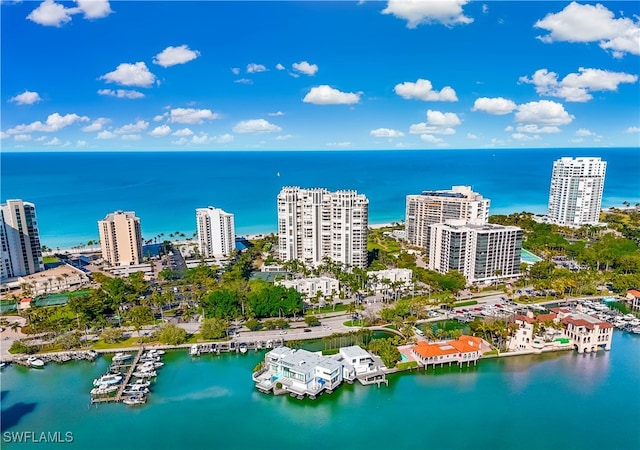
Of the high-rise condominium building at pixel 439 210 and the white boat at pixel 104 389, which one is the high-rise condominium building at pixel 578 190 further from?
the white boat at pixel 104 389

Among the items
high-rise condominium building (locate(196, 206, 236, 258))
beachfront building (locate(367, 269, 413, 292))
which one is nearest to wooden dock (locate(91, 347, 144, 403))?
beachfront building (locate(367, 269, 413, 292))

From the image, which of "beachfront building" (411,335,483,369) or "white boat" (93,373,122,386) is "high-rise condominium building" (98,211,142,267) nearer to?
"white boat" (93,373,122,386)

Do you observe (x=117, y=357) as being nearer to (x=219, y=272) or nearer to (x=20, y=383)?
(x=20, y=383)

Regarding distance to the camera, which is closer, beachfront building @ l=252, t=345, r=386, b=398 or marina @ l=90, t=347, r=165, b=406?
marina @ l=90, t=347, r=165, b=406

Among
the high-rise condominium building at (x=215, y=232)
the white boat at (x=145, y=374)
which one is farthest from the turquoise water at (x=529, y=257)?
the white boat at (x=145, y=374)

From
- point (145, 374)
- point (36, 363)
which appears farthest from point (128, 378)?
point (36, 363)

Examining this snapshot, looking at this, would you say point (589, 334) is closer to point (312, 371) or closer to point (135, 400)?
point (312, 371)
